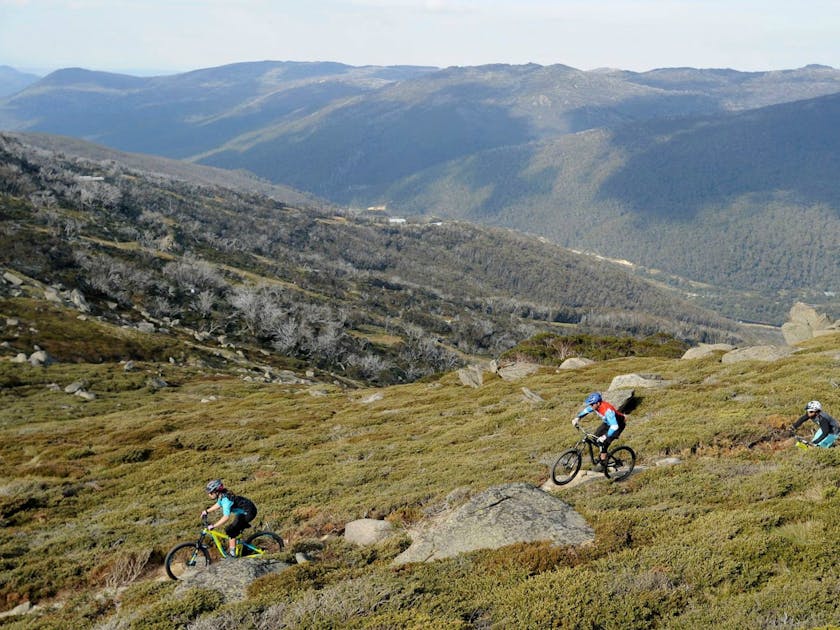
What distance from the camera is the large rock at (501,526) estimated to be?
12.7 meters

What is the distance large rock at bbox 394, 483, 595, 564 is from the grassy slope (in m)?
0.55

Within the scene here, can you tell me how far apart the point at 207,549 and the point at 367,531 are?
462 centimetres

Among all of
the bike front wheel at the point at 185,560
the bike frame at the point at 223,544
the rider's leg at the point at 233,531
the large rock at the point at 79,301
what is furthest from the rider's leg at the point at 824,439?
the large rock at the point at 79,301

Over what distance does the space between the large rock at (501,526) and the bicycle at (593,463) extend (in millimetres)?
4372

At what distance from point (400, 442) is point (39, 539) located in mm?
16739

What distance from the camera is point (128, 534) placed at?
19578 mm

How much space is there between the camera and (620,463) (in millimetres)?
18031

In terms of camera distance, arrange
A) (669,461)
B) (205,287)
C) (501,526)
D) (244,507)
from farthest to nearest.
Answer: (205,287)
(669,461)
(244,507)
(501,526)

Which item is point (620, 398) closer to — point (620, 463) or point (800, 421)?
point (800, 421)

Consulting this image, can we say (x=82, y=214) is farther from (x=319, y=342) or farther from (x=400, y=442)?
(x=400, y=442)

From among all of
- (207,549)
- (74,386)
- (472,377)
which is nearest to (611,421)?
(207,549)

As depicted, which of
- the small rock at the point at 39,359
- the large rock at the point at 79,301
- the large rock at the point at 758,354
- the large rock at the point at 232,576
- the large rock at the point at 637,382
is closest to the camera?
the large rock at the point at 232,576

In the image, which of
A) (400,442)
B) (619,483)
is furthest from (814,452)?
(400,442)

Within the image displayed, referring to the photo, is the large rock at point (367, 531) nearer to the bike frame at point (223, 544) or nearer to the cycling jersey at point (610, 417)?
the bike frame at point (223, 544)
